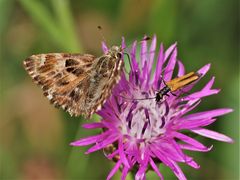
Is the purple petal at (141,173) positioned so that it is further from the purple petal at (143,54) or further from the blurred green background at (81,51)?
the blurred green background at (81,51)

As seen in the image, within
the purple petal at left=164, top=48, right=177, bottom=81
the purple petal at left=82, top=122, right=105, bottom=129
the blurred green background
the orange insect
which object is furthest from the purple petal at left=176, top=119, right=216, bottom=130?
the blurred green background

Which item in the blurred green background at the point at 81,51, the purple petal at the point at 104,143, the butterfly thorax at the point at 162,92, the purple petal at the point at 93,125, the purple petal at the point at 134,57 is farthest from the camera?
the blurred green background at the point at 81,51

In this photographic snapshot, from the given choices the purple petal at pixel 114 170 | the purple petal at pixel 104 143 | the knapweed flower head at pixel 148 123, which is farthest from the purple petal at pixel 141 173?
the purple petal at pixel 104 143

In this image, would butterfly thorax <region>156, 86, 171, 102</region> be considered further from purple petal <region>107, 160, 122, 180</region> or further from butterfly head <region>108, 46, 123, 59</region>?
purple petal <region>107, 160, 122, 180</region>

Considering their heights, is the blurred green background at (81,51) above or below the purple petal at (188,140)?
above

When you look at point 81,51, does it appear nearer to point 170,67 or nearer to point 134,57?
point 134,57

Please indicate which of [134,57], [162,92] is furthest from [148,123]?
[134,57]
